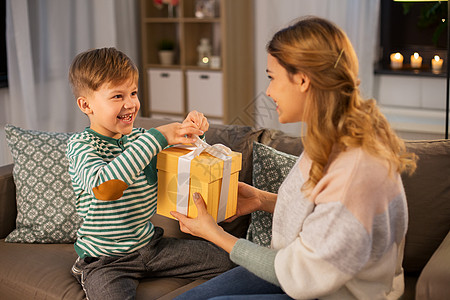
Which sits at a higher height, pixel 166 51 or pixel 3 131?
pixel 166 51

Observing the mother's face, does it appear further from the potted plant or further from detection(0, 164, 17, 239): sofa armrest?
the potted plant

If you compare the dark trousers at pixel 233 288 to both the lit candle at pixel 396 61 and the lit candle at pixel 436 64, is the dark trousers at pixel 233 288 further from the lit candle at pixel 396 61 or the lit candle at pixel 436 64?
the lit candle at pixel 396 61

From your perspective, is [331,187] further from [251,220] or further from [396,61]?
[396,61]

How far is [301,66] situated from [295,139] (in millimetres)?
808

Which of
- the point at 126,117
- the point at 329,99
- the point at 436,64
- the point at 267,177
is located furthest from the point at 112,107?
the point at 436,64

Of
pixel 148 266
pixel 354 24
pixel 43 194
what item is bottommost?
pixel 148 266

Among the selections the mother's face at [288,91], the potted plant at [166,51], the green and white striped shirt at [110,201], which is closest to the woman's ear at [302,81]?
the mother's face at [288,91]

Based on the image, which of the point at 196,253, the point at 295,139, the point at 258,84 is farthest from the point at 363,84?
the point at 196,253

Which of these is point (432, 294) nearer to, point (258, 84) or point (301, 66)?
point (301, 66)

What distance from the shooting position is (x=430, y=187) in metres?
1.80

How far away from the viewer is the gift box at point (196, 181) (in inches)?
60.9

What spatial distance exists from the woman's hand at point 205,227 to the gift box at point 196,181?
3 cm

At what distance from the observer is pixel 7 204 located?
2.19 meters

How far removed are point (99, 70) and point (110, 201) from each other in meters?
0.40
